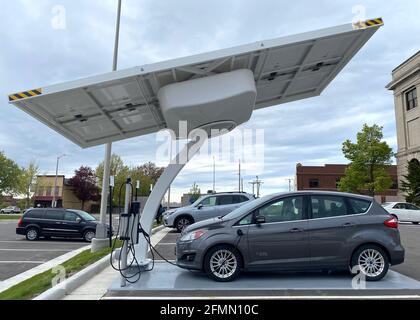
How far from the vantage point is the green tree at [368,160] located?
38.6 metres

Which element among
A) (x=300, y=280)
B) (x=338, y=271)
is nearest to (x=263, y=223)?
(x=300, y=280)

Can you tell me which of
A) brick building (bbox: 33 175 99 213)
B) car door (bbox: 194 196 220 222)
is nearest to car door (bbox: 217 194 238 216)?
car door (bbox: 194 196 220 222)

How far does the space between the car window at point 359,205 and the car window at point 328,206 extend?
0.51ft

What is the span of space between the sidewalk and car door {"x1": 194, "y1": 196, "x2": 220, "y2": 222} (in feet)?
27.1

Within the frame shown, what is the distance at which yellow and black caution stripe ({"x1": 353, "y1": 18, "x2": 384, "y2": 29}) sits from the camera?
6477 mm

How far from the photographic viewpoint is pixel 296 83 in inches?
347

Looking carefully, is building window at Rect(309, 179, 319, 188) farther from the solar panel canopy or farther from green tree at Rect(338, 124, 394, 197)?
the solar panel canopy

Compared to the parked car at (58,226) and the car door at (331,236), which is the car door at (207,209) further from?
the car door at (331,236)

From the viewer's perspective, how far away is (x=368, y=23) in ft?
21.3

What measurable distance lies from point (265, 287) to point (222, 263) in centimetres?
91

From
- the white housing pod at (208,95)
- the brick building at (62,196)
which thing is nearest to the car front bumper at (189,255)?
the white housing pod at (208,95)

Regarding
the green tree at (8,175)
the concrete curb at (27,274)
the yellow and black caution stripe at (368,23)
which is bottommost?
the concrete curb at (27,274)

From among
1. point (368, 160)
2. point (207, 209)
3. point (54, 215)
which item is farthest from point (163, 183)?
point (368, 160)
